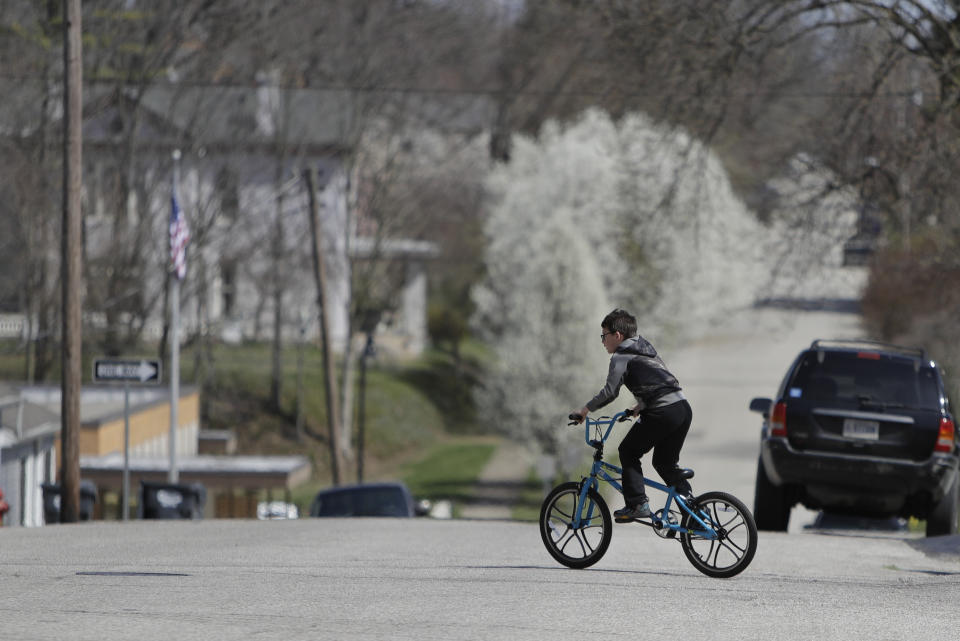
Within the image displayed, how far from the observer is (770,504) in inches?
607

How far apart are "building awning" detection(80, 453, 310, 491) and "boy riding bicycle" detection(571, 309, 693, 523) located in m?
23.9

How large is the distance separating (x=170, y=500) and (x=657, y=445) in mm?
13513

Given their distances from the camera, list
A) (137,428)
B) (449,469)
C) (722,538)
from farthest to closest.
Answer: (449,469)
(137,428)
(722,538)

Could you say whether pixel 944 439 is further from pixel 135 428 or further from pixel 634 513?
pixel 135 428

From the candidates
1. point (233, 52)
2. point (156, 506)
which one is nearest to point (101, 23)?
point (233, 52)

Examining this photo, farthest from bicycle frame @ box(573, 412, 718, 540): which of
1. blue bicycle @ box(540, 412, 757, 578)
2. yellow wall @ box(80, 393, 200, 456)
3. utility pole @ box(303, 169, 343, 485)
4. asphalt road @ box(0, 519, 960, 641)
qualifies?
yellow wall @ box(80, 393, 200, 456)

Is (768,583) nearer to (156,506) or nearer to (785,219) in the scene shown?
(156,506)

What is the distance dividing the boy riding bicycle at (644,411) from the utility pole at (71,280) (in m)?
12.8

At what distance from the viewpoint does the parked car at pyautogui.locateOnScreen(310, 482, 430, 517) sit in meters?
22.0

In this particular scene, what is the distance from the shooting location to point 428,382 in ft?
205

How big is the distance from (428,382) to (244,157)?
17.9m

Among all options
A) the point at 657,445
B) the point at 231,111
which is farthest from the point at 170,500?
the point at 231,111

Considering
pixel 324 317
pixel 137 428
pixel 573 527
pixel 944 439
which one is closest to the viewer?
pixel 573 527

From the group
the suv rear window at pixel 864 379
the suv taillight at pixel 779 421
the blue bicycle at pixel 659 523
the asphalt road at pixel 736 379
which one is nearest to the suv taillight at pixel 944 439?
the suv rear window at pixel 864 379
